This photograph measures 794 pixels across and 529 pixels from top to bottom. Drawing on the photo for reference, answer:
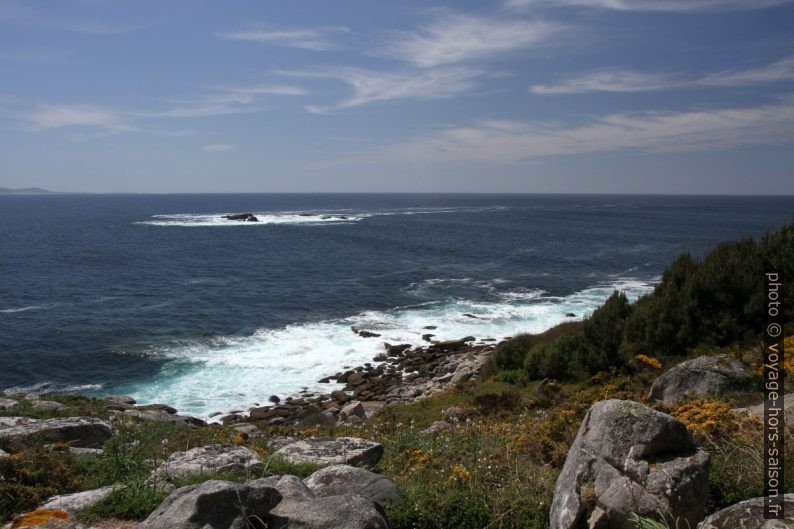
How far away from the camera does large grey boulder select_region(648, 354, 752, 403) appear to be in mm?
13812

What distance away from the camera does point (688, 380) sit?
14.3 meters

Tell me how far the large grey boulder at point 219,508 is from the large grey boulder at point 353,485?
136 centimetres

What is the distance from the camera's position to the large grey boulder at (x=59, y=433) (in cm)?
1086

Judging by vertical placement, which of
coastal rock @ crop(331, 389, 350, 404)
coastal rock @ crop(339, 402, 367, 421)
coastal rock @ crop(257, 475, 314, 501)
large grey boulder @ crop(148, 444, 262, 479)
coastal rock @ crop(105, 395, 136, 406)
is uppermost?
coastal rock @ crop(257, 475, 314, 501)

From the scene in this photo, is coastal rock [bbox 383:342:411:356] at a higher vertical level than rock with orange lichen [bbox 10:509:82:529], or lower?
lower

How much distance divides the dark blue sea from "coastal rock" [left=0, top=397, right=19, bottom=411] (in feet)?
30.0

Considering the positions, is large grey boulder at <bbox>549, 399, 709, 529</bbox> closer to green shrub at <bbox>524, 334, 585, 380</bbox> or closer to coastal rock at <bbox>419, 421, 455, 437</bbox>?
coastal rock at <bbox>419, 421, 455, 437</bbox>

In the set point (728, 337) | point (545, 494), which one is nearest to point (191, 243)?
point (728, 337)

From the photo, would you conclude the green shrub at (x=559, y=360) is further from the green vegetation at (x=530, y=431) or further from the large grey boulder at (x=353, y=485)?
the large grey boulder at (x=353, y=485)

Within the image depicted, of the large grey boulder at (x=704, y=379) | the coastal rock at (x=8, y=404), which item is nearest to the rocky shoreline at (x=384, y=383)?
the coastal rock at (x=8, y=404)

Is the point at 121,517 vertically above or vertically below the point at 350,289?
above

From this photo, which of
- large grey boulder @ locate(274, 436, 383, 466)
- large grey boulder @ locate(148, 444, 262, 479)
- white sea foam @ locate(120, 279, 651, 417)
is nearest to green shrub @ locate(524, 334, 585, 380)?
white sea foam @ locate(120, 279, 651, 417)

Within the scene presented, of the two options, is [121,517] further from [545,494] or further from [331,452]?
A: [545,494]

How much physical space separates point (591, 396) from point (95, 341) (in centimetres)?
3323
